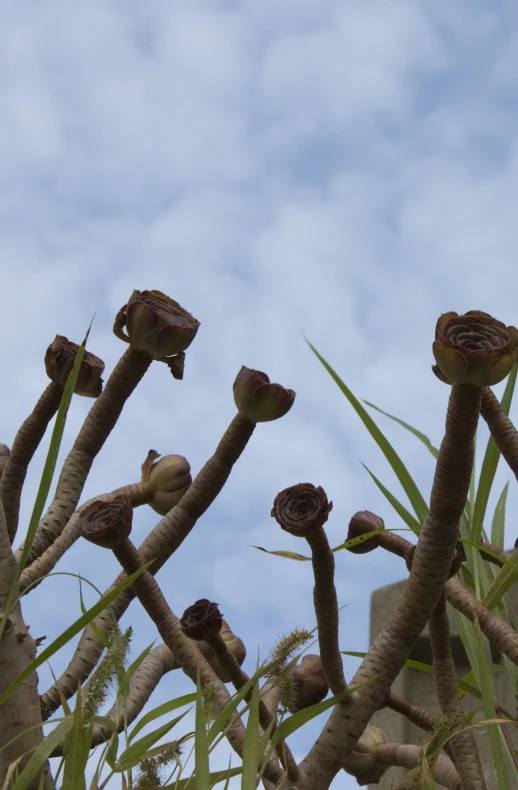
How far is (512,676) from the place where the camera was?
3.48 ft

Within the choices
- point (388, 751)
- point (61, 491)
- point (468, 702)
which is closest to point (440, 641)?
point (388, 751)

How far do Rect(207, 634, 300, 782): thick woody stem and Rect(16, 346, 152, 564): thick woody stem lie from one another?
23cm

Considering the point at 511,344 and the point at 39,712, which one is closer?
the point at 511,344

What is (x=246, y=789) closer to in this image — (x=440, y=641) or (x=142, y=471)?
(x=440, y=641)

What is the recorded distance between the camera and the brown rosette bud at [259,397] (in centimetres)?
87

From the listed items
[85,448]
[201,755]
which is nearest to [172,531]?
[85,448]

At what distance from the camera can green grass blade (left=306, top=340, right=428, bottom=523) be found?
97 centimetres

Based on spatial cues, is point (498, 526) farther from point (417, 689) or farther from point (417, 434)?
point (417, 689)

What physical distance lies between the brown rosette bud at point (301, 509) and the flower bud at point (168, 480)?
42 cm

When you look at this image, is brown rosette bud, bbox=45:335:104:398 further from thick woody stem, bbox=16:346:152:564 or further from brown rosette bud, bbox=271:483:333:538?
brown rosette bud, bbox=271:483:333:538

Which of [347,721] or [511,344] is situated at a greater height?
[511,344]

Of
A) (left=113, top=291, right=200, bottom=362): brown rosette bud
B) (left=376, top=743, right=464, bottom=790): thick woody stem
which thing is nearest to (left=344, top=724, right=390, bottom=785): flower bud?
(left=376, top=743, right=464, bottom=790): thick woody stem

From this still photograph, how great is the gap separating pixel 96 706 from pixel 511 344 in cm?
40

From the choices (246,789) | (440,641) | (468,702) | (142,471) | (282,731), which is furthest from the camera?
(468,702)
